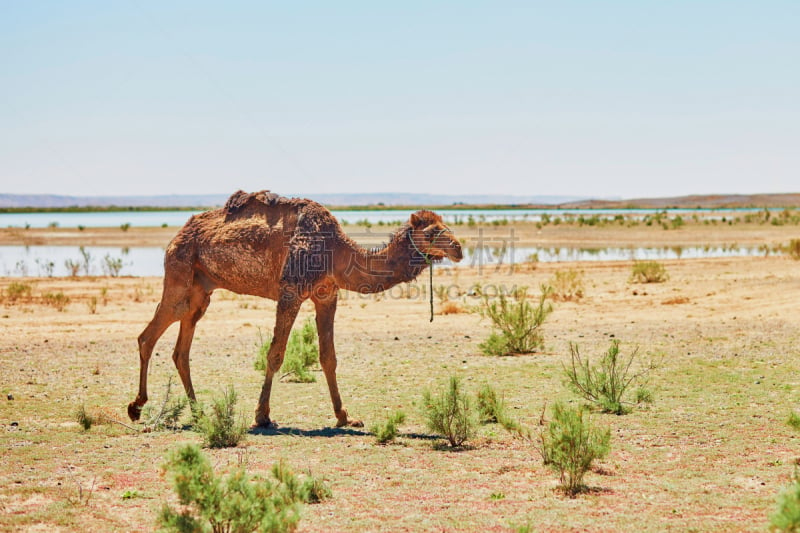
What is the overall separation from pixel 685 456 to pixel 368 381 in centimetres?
581

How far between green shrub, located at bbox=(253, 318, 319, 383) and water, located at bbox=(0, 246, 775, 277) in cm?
2067

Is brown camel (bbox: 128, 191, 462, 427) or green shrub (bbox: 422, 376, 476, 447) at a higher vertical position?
brown camel (bbox: 128, 191, 462, 427)

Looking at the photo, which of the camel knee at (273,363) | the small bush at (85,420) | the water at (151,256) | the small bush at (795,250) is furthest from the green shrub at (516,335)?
the small bush at (795,250)

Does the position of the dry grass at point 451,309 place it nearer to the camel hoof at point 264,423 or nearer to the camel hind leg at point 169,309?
the camel hind leg at point 169,309

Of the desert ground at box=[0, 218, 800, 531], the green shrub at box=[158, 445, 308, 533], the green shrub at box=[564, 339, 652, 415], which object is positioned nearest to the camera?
the green shrub at box=[158, 445, 308, 533]

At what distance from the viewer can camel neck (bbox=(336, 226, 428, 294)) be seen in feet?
30.8

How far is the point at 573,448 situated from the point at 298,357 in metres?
6.84

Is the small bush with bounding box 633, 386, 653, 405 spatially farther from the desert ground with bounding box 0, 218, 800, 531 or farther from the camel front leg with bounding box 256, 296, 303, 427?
the camel front leg with bounding box 256, 296, 303, 427

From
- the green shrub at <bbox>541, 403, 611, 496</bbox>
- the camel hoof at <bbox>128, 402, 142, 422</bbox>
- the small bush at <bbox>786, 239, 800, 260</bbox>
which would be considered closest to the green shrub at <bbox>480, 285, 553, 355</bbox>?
the camel hoof at <bbox>128, 402, 142, 422</bbox>

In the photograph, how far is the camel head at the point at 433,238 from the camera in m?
9.15

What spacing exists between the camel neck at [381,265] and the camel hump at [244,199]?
3.90 ft

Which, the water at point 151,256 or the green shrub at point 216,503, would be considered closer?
the green shrub at point 216,503

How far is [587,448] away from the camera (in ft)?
24.8

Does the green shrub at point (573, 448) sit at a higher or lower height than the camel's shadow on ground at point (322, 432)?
higher
